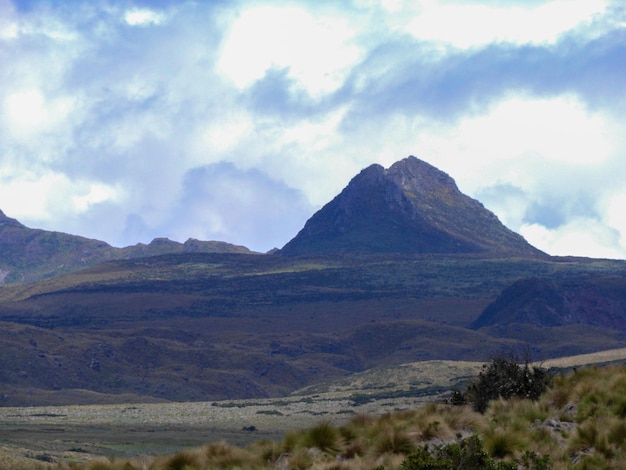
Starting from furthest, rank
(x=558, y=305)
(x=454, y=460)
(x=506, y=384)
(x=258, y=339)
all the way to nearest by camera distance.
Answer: (x=558, y=305) < (x=258, y=339) < (x=506, y=384) < (x=454, y=460)

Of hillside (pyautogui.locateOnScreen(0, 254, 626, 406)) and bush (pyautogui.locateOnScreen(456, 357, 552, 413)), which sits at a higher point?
hillside (pyautogui.locateOnScreen(0, 254, 626, 406))

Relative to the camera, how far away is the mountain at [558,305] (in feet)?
591

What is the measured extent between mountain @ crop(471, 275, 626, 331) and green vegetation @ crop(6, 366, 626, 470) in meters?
158

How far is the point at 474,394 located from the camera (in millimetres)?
22688

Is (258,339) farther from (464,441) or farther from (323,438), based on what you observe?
(464,441)

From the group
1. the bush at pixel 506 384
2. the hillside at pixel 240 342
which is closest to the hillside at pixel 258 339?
the hillside at pixel 240 342

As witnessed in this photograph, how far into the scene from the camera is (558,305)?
612ft

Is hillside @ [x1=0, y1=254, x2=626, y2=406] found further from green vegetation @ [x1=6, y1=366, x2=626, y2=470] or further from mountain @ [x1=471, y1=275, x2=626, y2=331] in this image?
green vegetation @ [x1=6, y1=366, x2=626, y2=470]

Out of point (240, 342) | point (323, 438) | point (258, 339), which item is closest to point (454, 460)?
point (323, 438)

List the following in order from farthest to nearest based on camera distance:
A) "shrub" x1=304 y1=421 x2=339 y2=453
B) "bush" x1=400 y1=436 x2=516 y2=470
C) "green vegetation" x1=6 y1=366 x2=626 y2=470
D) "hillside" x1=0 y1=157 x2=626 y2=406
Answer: "hillside" x1=0 y1=157 x2=626 y2=406 < "shrub" x1=304 y1=421 x2=339 y2=453 < "green vegetation" x1=6 y1=366 x2=626 y2=470 < "bush" x1=400 y1=436 x2=516 y2=470

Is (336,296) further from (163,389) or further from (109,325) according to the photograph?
(163,389)

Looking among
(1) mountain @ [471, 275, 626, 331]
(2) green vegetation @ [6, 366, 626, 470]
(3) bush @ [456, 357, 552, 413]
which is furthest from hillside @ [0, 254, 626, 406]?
(2) green vegetation @ [6, 366, 626, 470]

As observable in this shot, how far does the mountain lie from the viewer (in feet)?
591

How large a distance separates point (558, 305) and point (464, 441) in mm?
175876
